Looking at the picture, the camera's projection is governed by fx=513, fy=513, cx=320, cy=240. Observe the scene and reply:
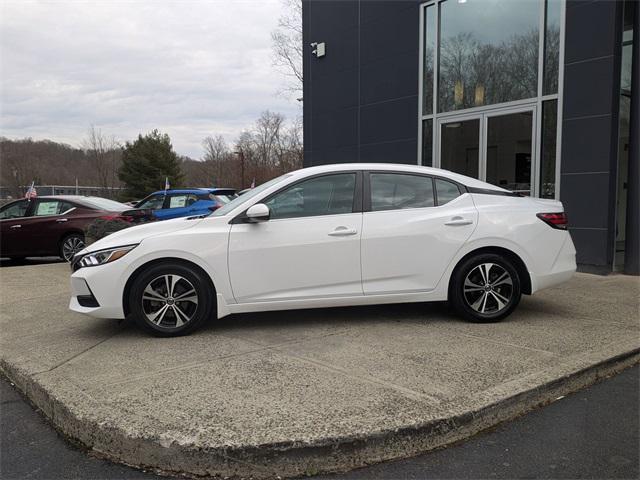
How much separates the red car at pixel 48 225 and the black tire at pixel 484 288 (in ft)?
25.5

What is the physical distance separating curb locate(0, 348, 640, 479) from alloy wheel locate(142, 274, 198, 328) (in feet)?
4.52

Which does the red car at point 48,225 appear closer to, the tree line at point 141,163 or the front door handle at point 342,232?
the front door handle at point 342,232

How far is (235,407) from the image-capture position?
3082 millimetres

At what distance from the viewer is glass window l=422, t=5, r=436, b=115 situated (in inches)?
415

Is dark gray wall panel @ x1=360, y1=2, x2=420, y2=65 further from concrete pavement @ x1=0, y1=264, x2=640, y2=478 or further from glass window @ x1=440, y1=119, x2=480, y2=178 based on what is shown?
concrete pavement @ x1=0, y1=264, x2=640, y2=478

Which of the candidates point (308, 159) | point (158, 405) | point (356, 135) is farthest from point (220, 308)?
point (308, 159)

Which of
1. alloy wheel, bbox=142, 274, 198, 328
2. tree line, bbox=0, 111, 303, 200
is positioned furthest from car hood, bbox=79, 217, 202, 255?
tree line, bbox=0, 111, 303, 200

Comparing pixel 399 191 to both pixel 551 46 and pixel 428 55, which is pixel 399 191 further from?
pixel 428 55

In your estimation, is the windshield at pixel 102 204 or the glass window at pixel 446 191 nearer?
the glass window at pixel 446 191

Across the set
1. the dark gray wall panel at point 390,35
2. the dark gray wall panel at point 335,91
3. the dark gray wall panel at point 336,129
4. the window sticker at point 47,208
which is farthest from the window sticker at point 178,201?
the dark gray wall panel at point 390,35

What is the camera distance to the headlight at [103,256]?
14.6 ft

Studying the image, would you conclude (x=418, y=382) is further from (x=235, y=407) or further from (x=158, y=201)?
(x=158, y=201)

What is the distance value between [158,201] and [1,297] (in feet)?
19.5

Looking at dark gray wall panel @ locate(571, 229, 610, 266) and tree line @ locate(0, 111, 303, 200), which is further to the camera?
tree line @ locate(0, 111, 303, 200)
